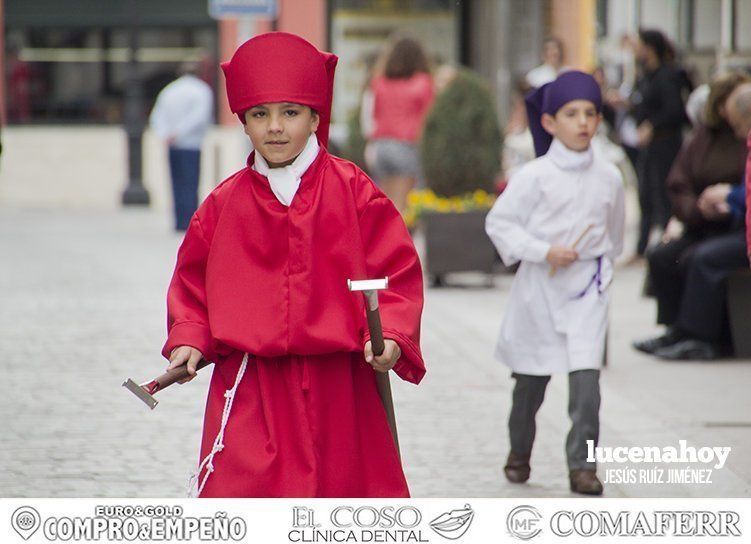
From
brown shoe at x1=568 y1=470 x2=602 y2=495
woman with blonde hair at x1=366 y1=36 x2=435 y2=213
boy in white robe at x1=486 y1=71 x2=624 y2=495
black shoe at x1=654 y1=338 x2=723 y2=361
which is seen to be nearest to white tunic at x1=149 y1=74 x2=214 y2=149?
woman with blonde hair at x1=366 y1=36 x2=435 y2=213

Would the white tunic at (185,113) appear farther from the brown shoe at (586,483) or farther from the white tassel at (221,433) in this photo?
the white tassel at (221,433)

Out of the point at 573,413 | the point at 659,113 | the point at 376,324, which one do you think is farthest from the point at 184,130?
the point at 376,324

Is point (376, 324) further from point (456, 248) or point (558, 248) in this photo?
point (456, 248)

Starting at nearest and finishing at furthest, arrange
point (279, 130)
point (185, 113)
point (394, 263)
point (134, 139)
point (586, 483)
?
1. point (279, 130)
2. point (394, 263)
3. point (586, 483)
4. point (185, 113)
5. point (134, 139)

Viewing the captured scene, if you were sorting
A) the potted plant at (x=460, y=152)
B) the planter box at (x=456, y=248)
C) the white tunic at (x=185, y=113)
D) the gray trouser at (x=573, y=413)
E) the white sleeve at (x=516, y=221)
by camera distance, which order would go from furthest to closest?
the white tunic at (x=185, y=113) → the potted plant at (x=460, y=152) → the planter box at (x=456, y=248) → the white sleeve at (x=516, y=221) → the gray trouser at (x=573, y=413)

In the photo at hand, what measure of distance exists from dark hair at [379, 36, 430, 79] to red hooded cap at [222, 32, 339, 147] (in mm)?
10697

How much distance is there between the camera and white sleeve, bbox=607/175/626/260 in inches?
257

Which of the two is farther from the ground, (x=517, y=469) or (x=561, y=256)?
(x=561, y=256)

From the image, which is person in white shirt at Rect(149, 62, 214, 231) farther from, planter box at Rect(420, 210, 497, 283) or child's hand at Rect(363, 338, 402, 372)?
child's hand at Rect(363, 338, 402, 372)

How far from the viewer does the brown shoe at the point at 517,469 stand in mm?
6418

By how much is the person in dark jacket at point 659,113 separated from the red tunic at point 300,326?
916cm

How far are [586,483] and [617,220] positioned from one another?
3.48ft

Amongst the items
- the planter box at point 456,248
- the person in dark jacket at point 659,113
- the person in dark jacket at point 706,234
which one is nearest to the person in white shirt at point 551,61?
the person in dark jacket at point 659,113

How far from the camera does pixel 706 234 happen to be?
9727 mm
